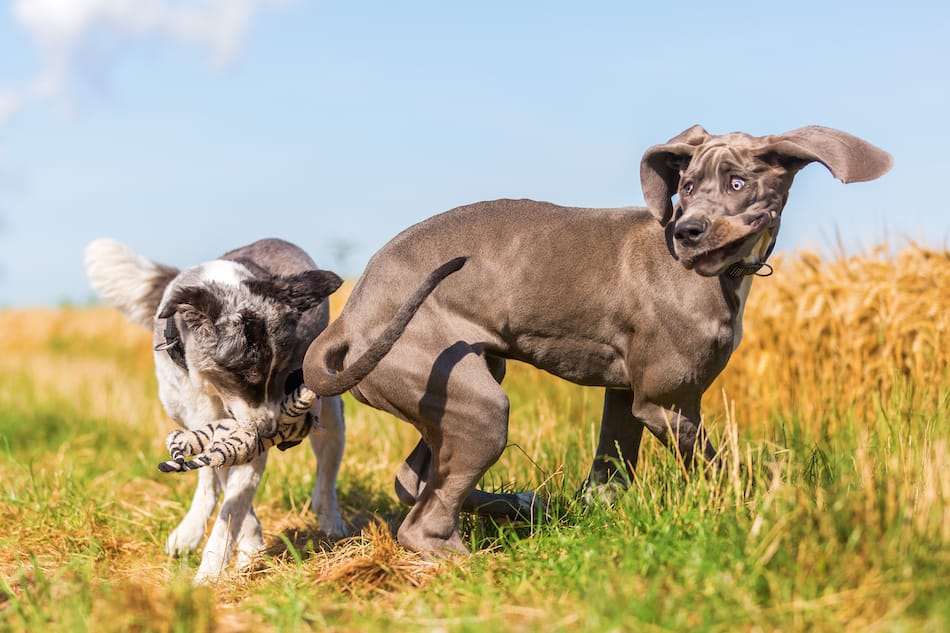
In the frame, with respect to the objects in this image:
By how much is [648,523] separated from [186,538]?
297cm

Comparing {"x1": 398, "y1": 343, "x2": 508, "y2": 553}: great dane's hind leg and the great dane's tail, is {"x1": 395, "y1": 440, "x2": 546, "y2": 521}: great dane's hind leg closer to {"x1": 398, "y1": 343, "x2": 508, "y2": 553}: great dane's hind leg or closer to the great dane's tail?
{"x1": 398, "y1": 343, "x2": 508, "y2": 553}: great dane's hind leg

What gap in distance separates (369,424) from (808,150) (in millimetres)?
5093

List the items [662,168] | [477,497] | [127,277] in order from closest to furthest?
[662,168], [477,497], [127,277]

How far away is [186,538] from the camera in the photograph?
5555mm

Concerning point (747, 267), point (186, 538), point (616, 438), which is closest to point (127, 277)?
point (186, 538)

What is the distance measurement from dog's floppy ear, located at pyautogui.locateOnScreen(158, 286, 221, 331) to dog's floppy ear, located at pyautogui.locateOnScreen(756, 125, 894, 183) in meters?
2.71

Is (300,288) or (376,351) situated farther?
(300,288)

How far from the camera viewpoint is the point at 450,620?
3.11m

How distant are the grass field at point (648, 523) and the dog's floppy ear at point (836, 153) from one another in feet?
3.80

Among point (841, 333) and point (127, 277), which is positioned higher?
point (127, 277)

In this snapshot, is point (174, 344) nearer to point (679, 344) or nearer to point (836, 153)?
point (679, 344)

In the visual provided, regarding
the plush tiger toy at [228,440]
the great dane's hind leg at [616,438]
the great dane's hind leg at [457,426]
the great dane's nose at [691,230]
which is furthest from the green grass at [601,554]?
the great dane's nose at [691,230]

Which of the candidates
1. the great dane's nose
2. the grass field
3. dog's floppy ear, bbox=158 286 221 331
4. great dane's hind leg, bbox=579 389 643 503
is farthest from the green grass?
dog's floppy ear, bbox=158 286 221 331

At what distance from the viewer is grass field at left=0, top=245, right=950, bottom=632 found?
3.09m
